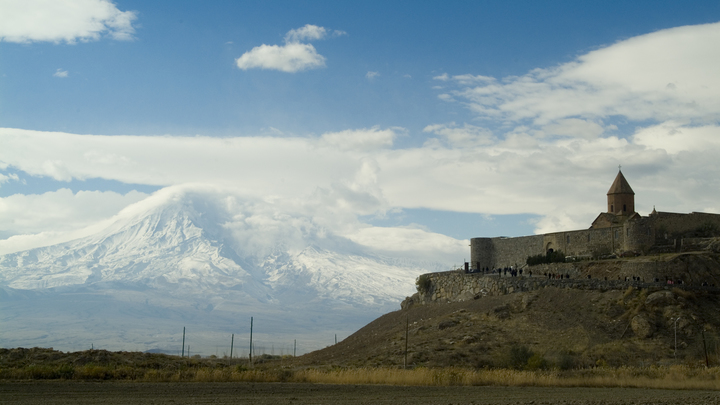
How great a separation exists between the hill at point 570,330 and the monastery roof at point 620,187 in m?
14.0

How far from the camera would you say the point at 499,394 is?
79.1 ft

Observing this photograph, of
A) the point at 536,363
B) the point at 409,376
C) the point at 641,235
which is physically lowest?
the point at 409,376

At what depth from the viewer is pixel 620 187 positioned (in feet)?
189

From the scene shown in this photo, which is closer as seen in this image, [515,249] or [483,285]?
[483,285]

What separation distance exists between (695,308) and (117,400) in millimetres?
31710

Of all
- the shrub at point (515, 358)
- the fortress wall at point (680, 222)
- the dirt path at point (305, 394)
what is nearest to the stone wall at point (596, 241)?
the fortress wall at point (680, 222)

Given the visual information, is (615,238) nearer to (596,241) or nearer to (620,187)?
(596,241)

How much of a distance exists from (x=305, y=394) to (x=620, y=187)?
43.2 metres

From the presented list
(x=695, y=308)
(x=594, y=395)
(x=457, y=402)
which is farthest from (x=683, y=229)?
(x=457, y=402)

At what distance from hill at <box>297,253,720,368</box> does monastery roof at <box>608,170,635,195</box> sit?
1402 centimetres

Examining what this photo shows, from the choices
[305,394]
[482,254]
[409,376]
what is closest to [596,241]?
[482,254]

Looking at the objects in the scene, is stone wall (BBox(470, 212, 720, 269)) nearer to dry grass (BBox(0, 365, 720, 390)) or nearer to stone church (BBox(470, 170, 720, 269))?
stone church (BBox(470, 170, 720, 269))

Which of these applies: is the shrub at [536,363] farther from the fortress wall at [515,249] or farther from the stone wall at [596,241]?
the fortress wall at [515,249]

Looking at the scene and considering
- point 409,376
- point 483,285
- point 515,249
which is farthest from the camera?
point 515,249
